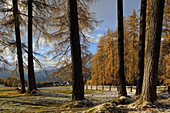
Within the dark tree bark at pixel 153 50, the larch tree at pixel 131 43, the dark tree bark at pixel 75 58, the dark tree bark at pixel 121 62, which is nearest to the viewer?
the dark tree bark at pixel 153 50

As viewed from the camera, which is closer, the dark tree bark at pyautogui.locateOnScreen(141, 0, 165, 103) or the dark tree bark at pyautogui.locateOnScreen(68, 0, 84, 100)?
the dark tree bark at pyautogui.locateOnScreen(141, 0, 165, 103)

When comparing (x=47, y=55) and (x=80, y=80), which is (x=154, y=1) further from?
(x=47, y=55)

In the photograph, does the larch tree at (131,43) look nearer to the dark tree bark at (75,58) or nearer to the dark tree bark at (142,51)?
the dark tree bark at (142,51)

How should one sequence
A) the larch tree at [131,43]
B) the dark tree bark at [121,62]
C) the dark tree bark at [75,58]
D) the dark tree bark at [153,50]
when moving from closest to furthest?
the dark tree bark at [153,50] → the dark tree bark at [75,58] → the dark tree bark at [121,62] → the larch tree at [131,43]

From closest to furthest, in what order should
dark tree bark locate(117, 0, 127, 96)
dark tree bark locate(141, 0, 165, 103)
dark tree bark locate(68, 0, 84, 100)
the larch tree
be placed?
dark tree bark locate(141, 0, 165, 103)
dark tree bark locate(68, 0, 84, 100)
dark tree bark locate(117, 0, 127, 96)
the larch tree

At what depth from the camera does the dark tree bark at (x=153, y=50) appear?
4004 millimetres

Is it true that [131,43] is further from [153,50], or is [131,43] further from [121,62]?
[153,50]

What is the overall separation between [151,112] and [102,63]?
19682mm

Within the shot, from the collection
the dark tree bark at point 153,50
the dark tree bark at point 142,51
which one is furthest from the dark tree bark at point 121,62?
the dark tree bark at point 153,50

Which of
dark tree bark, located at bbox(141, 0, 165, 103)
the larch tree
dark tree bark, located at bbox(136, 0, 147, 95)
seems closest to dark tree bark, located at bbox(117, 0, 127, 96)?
dark tree bark, located at bbox(136, 0, 147, 95)

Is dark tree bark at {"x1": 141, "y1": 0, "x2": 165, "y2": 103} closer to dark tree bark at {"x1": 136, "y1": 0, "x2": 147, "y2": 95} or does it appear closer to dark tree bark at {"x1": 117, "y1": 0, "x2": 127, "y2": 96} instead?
dark tree bark at {"x1": 117, "y1": 0, "x2": 127, "y2": 96}

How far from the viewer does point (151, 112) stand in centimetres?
354

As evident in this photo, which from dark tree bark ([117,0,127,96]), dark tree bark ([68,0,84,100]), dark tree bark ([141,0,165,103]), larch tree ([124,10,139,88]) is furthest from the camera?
larch tree ([124,10,139,88])

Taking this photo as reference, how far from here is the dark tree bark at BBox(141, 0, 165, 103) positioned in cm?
400
